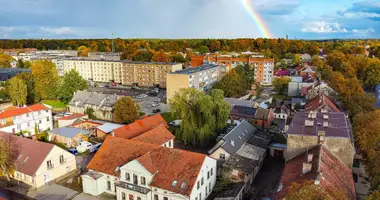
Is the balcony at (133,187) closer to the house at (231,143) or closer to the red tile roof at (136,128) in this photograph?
the house at (231,143)

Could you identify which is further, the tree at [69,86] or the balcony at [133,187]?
the tree at [69,86]

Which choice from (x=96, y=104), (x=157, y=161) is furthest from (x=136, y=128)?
(x=96, y=104)

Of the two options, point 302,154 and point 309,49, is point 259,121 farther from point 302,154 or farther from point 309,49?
point 309,49

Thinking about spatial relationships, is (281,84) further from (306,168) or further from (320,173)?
(320,173)

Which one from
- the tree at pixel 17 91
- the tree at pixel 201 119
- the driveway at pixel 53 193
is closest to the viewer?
the driveway at pixel 53 193

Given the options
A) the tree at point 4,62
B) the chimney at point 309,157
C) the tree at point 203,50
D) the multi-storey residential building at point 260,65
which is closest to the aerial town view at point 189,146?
the chimney at point 309,157

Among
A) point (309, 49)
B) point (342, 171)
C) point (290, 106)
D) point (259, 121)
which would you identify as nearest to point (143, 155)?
point (342, 171)
